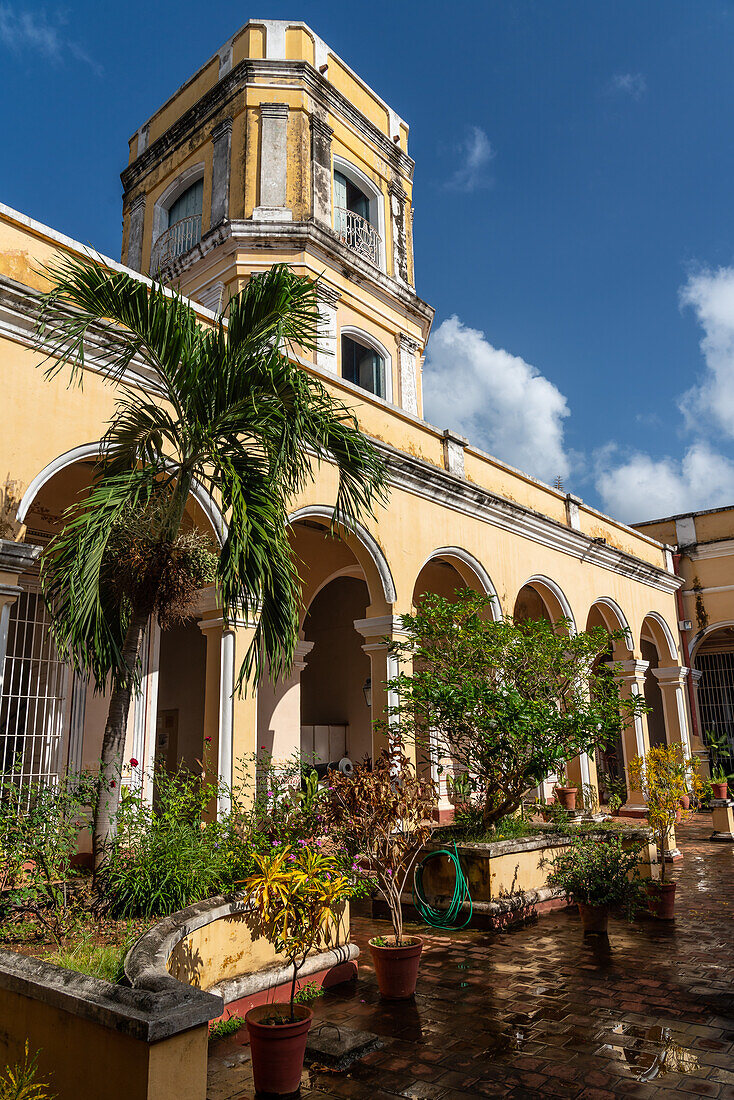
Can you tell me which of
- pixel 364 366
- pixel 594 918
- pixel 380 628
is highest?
pixel 364 366

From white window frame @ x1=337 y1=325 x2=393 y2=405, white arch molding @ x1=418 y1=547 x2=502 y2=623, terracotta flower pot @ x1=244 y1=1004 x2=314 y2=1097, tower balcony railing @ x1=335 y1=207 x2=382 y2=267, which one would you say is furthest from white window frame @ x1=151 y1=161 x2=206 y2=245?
terracotta flower pot @ x1=244 y1=1004 x2=314 y2=1097

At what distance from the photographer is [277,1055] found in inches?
151

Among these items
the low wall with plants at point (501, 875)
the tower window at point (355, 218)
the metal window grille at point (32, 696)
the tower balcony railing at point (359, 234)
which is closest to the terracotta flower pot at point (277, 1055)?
the low wall with plants at point (501, 875)

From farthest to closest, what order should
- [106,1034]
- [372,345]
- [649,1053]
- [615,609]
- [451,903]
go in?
[615,609] → [372,345] → [451,903] → [649,1053] → [106,1034]

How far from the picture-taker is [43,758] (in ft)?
28.5

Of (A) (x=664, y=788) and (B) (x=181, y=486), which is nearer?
(B) (x=181, y=486)

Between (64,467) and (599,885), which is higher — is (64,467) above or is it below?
above

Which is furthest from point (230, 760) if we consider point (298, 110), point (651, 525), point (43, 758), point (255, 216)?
point (651, 525)

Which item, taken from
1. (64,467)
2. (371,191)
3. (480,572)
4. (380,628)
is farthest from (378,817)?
(371,191)

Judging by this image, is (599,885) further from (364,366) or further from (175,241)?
(175,241)

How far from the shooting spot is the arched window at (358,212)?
14836 mm

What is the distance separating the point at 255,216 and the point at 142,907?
1148 cm

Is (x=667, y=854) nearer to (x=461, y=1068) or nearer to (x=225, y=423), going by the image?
(x=461, y=1068)

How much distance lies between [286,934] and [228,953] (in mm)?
729
